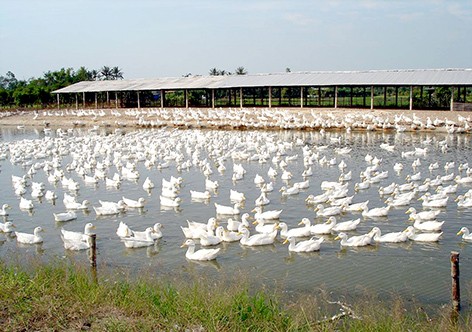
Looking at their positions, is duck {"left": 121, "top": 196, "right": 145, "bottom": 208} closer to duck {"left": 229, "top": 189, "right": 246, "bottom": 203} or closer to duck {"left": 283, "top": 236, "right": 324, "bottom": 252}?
duck {"left": 229, "top": 189, "right": 246, "bottom": 203}

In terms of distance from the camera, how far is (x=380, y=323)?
718 cm

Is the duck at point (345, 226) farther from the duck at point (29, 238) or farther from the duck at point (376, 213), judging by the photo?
the duck at point (29, 238)

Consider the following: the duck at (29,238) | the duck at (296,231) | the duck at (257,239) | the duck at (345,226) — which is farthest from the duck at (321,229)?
the duck at (29,238)

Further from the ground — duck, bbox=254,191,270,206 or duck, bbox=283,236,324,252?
duck, bbox=254,191,270,206

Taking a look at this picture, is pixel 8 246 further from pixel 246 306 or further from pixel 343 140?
pixel 343 140

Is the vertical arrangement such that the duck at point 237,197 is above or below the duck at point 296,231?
above

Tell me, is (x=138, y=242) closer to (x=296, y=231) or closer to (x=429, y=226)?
(x=296, y=231)

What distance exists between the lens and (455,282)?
30.1 feet

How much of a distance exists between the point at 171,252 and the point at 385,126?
2792 cm

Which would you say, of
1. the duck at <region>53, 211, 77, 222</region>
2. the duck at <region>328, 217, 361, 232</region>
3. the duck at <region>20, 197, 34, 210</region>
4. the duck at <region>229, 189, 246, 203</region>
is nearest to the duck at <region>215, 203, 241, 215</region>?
the duck at <region>229, 189, 246, 203</region>

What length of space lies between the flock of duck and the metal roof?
1060 cm

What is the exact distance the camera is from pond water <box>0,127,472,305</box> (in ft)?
37.5

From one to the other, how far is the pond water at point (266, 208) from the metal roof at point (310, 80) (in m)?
11.5

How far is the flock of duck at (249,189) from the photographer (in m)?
13.7
